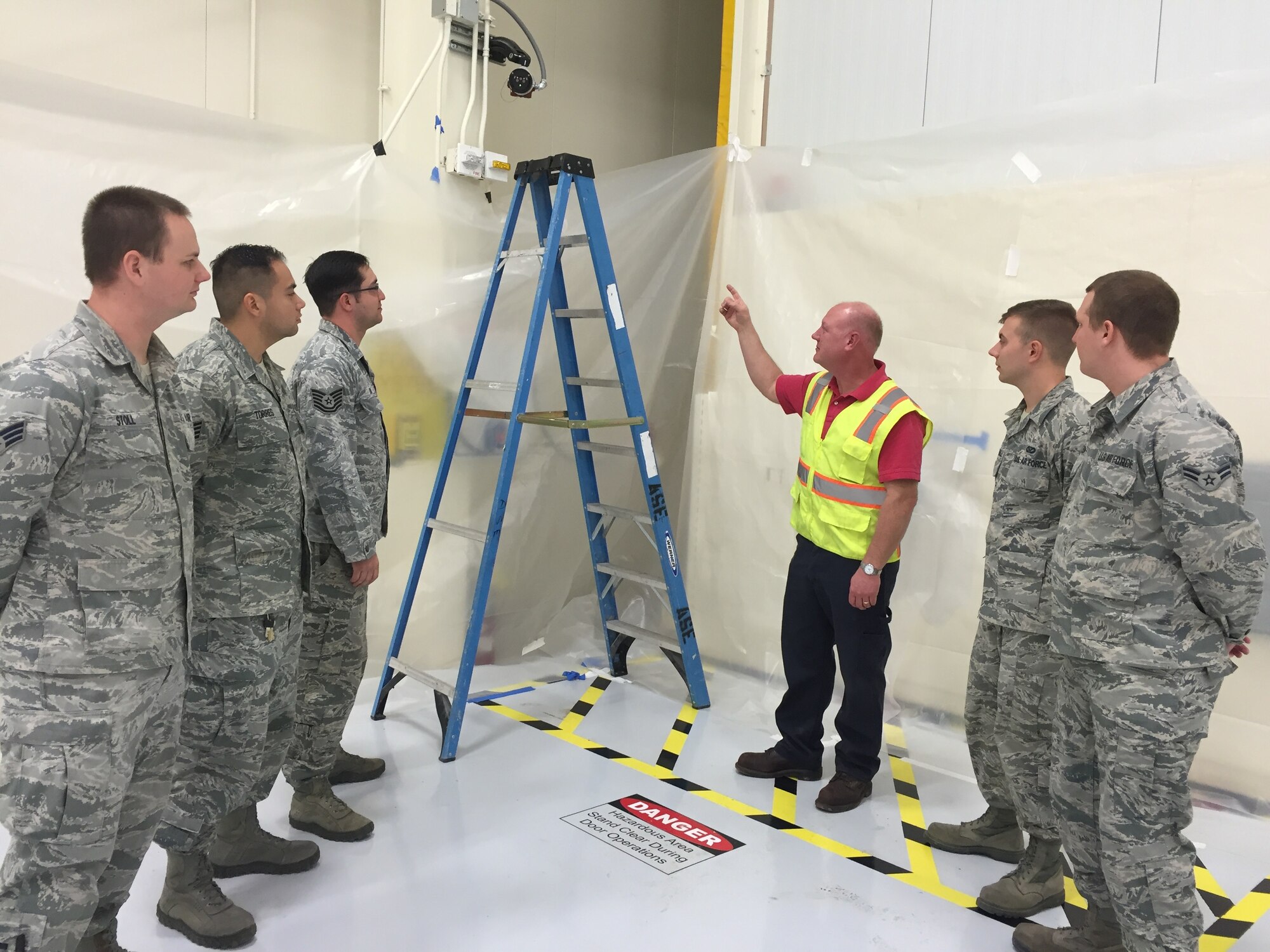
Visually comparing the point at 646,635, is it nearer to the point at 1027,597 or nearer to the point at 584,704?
the point at 584,704

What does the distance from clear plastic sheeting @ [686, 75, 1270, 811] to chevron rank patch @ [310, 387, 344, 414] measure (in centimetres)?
172

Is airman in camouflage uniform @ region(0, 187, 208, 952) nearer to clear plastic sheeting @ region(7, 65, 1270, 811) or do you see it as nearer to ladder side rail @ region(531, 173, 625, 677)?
clear plastic sheeting @ region(7, 65, 1270, 811)

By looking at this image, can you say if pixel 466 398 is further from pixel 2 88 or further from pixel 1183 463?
pixel 1183 463

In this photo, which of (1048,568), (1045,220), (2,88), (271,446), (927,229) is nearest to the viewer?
(271,446)

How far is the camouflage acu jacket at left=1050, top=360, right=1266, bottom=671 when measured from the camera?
161 centimetres

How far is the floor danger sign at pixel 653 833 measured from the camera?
235 centimetres

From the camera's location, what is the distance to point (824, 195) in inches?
131

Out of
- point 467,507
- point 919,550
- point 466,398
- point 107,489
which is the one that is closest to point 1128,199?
point 919,550

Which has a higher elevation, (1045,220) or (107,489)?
(1045,220)

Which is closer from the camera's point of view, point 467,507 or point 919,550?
point 919,550

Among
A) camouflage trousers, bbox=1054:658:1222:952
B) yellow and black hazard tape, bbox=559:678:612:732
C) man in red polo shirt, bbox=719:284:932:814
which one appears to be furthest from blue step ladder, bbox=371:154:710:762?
camouflage trousers, bbox=1054:658:1222:952

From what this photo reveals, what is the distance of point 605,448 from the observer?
340 centimetres

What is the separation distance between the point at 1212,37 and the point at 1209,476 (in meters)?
1.79

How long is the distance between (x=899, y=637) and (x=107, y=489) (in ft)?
8.28
